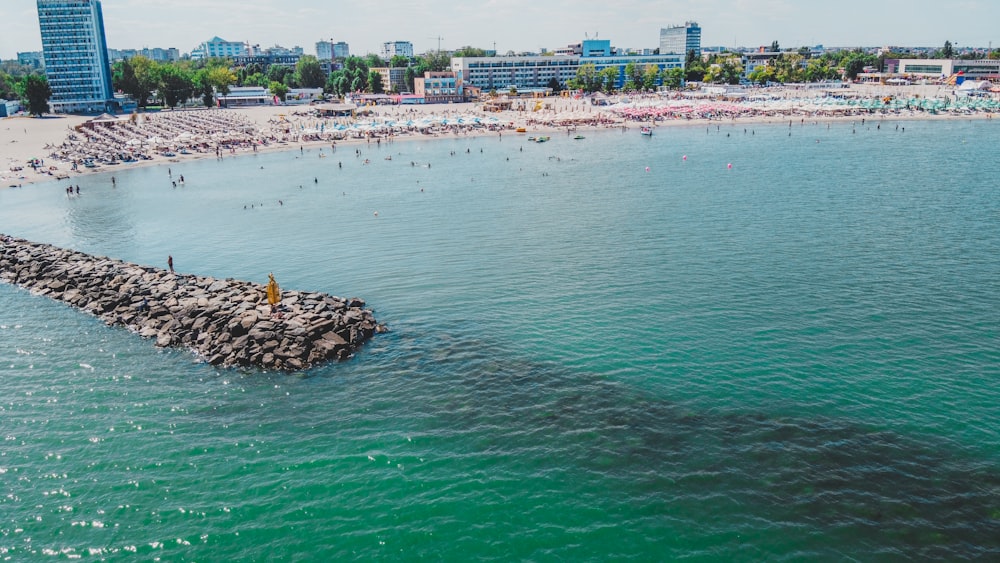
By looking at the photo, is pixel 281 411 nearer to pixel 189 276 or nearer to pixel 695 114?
pixel 189 276

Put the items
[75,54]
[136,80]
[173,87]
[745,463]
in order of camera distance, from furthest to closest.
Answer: [136,80] < [173,87] < [75,54] < [745,463]

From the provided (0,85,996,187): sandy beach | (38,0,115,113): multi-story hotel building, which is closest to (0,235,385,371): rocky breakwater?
(0,85,996,187): sandy beach

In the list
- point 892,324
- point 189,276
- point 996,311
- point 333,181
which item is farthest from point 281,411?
point 333,181

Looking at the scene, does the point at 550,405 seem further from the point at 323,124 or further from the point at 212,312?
the point at 323,124

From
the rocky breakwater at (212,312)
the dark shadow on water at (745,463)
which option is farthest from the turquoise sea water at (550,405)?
the rocky breakwater at (212,312)

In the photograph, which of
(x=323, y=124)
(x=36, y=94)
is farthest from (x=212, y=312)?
(x=36, y=94)

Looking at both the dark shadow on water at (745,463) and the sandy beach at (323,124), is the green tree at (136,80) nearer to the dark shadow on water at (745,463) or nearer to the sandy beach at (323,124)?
the sandy beach at (323,124)
